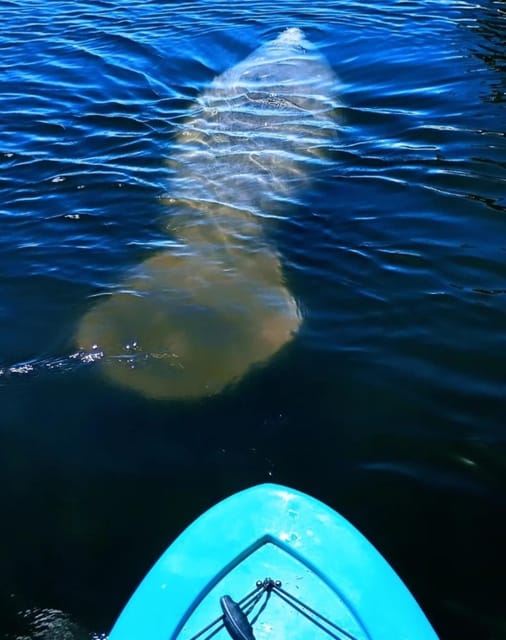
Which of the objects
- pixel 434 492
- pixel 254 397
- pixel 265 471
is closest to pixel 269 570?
pixel 265 471

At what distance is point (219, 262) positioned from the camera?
18.6 ft

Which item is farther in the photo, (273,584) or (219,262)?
(219,262)

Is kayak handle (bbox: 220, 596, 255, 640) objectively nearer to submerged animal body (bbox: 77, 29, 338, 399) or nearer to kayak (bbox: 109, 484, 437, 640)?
kayak (bbox: 109, 484, 437, 640)

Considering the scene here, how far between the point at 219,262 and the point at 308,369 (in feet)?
5.06

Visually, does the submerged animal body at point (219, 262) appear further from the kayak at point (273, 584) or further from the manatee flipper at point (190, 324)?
the kayak at point (273, 584)

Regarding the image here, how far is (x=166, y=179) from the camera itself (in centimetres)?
703

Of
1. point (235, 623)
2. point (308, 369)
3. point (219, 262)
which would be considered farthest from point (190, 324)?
point (235, 623)

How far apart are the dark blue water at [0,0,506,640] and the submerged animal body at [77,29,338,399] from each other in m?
0.17

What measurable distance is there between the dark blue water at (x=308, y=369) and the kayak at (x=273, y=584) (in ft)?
1.72

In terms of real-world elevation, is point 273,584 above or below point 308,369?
above

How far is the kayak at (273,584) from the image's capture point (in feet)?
8.91

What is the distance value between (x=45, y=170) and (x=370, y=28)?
6457 millimetres

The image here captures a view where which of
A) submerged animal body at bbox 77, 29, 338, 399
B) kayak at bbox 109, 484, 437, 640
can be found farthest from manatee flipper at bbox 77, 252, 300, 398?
kayak at bbox 109, 484, 437, 640

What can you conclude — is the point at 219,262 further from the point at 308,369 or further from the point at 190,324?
the point at 308,369
